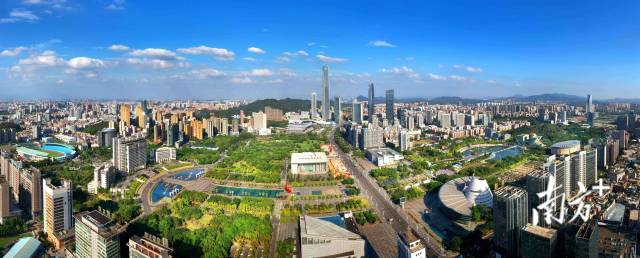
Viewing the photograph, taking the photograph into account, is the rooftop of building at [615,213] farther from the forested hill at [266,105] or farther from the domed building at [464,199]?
the forested hill at [266,105]

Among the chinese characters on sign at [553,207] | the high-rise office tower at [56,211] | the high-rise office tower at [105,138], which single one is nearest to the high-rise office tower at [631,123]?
the chinese characters on sign at [553,207]

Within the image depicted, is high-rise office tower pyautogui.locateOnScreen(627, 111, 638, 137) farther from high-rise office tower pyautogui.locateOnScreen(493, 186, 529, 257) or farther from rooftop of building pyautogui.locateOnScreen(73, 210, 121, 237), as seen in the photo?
rooftop of building pyautogui.locateOnScreen(73, 210, 121, 237)

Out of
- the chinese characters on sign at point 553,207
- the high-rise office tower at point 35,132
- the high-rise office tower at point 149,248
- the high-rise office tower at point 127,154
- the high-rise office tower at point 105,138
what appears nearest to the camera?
the high-rise office tower at point 149,248

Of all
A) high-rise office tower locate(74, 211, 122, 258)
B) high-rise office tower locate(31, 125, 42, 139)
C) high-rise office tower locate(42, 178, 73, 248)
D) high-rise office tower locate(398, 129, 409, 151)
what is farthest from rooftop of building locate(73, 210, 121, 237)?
high-rise office tower locate(31, 125, 42, 139)

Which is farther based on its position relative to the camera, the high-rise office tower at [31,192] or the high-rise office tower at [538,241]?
the high-rise office tower at [31,192]

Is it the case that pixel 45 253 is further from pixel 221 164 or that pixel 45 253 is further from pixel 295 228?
pixel 221 164

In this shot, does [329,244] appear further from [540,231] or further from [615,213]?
[615,213]

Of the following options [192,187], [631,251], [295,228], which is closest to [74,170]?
[192,187]

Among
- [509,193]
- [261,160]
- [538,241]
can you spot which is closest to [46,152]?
[261,160]
